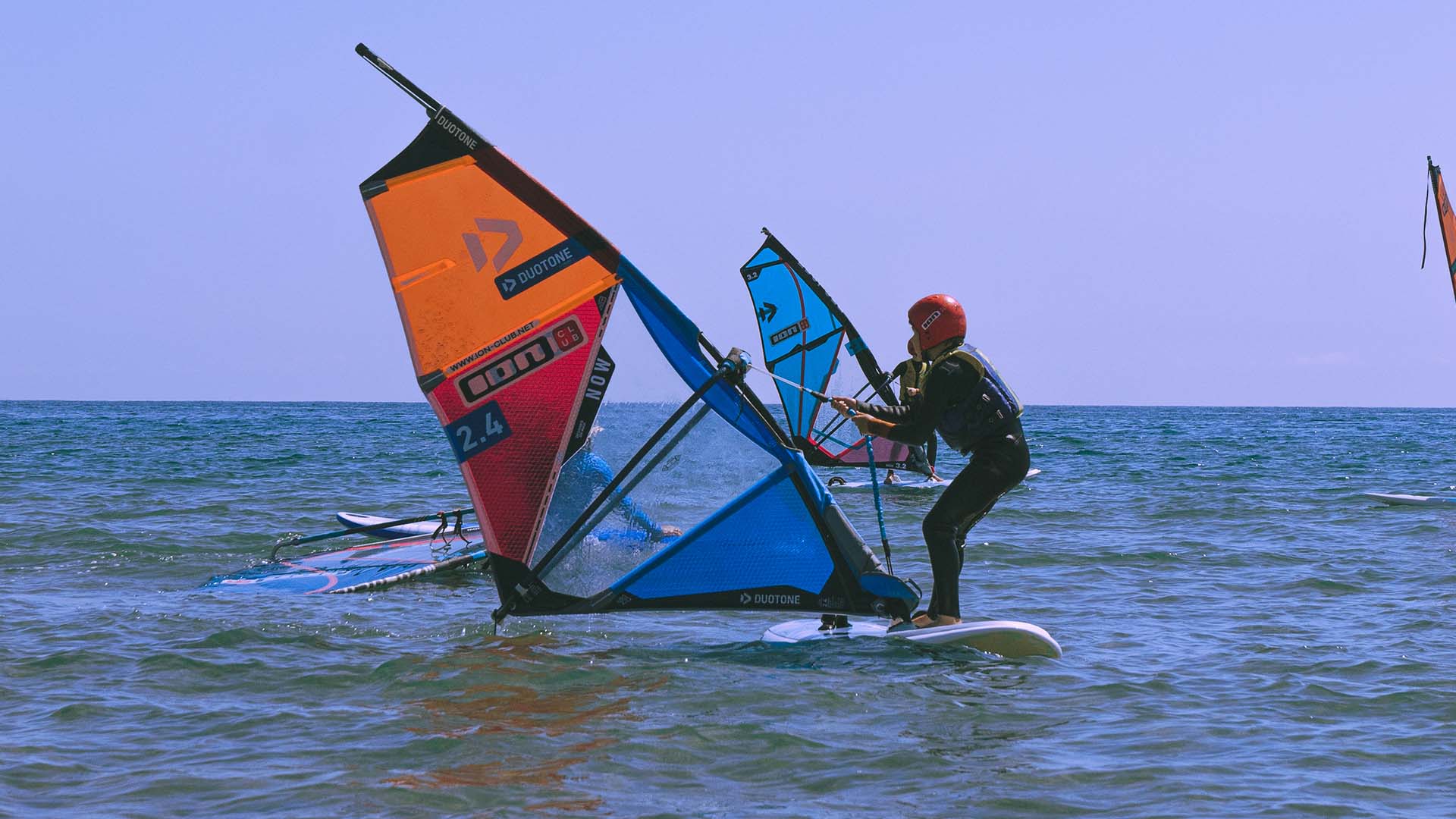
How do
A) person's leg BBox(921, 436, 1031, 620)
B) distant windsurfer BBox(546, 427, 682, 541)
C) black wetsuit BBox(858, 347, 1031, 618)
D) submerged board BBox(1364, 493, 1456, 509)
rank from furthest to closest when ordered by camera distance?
submerged board BBox(1364, 493, 1456, 509), distant windsurfer BBox(546, 427, 682, 541), person's leg BBox(921, 436, 1031, 620), black wetsuit BBox(858, 347, 1031, 618)

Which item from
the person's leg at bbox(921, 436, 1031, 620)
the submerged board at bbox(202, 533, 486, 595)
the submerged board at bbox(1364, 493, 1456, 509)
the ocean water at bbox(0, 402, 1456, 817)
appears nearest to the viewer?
the ocean water at bbox(0, 402, 1456, 817)

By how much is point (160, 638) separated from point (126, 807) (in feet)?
10.00

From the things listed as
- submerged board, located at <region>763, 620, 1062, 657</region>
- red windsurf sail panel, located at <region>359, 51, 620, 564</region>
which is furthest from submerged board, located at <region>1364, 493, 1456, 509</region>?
red windsurf sail panel, located at <region>359, 51, 620, 564</region>

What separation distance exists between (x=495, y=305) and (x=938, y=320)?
7.12 feet

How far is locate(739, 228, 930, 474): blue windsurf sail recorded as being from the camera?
19.2 meters

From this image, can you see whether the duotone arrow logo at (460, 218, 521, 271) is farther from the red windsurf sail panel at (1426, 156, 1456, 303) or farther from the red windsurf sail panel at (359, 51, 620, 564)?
the red windsurf sail panel at (1426, 156, 1456, 303)

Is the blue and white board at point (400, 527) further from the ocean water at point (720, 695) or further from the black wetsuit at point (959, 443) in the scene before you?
the black wetsuit at point (959, 443)

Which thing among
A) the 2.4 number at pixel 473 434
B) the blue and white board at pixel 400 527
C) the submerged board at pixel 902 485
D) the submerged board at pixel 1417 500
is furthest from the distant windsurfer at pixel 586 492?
Answer: the submerged board at pixel 1417 500

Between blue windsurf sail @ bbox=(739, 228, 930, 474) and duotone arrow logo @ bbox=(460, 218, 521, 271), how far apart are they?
488 inches

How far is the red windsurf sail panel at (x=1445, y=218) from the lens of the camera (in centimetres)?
1683

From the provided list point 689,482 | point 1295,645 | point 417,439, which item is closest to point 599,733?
point 689,482

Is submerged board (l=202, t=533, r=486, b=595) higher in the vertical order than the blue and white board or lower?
lower

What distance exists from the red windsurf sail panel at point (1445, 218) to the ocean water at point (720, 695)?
659 cm

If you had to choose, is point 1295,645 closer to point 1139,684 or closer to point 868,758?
point 1139,684
